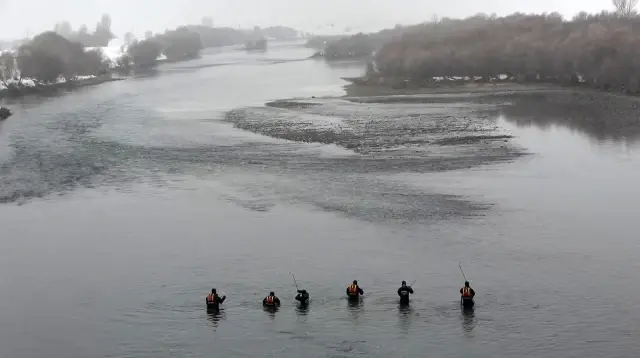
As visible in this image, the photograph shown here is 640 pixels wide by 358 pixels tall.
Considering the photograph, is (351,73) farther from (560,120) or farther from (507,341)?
(507,341)

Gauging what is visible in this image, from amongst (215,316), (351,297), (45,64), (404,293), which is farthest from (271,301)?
(45,64)

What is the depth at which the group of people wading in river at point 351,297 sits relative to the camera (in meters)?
15.8

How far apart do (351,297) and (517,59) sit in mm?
48616

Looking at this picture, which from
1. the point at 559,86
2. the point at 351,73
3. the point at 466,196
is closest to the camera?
the point at 466,196

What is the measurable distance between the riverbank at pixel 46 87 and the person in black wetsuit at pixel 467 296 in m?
51.7

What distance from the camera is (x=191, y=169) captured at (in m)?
30.1

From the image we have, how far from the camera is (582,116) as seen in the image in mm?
41188

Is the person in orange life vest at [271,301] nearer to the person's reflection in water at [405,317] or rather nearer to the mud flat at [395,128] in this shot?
the person's reflection in water at [405,317]

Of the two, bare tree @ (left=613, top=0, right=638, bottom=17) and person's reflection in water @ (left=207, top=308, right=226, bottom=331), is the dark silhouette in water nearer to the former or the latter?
person's reflection in water @ (left=207, top=308, right=226, bottom=331)

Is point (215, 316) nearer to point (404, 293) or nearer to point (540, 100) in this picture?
point (404, 293)

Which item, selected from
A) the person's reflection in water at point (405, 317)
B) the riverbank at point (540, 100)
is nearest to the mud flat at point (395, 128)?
the riverbank at point (540, 100)

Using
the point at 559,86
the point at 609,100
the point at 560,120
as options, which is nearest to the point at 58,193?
the point at 560,120

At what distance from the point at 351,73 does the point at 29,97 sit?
32.5 metres

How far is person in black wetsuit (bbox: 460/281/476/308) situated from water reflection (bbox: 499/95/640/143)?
69.8 feet
